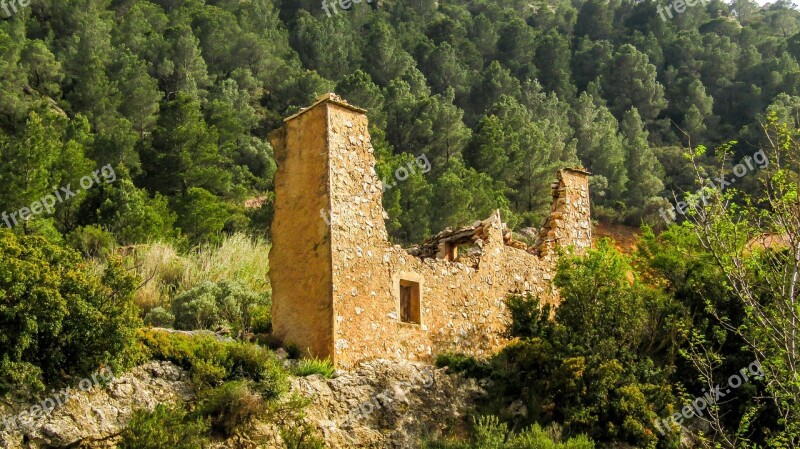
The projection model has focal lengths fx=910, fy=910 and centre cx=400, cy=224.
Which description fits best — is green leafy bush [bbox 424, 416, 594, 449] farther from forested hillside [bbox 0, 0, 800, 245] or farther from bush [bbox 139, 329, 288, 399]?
forested hillside [bbox 0, 0, 800, 245]

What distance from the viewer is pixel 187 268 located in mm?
22219

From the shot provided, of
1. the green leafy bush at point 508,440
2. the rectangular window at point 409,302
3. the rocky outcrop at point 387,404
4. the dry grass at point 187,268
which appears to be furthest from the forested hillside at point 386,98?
the green leafy bush at point 508,440

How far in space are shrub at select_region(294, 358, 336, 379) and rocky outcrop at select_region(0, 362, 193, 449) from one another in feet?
6.00

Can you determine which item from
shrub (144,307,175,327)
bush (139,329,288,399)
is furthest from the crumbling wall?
shrub (144,307,175,327)

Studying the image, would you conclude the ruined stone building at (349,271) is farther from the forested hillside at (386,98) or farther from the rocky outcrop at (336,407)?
the forested hillside at (386,98)

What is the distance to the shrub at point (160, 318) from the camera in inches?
722

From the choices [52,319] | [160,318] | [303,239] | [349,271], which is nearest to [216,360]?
[52,319]

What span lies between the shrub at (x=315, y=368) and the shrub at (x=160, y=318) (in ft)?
16.1

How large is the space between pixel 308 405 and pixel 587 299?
238 inches

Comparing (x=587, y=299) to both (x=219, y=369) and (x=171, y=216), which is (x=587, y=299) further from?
(x=171, y=216)

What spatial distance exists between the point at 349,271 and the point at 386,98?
Answer: 92.5 feet

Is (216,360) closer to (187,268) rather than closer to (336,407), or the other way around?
(336,407)

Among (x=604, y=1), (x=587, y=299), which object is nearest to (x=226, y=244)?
(x=587, y=299)

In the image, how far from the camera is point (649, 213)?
43344 mm
